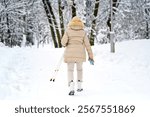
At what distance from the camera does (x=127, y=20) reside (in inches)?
1460

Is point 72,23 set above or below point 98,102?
above

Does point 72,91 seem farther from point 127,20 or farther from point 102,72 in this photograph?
point 127,20

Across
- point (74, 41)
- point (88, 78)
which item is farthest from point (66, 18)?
point (74, 41)

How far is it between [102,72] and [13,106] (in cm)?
544

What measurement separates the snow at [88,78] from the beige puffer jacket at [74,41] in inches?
39.6

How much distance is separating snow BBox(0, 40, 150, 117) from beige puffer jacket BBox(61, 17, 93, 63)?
1.01m

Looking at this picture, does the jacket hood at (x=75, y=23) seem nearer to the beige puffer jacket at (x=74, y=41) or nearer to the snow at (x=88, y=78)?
the beige puffer jacket at (x=74, y=41)

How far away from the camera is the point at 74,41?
10.9 meters

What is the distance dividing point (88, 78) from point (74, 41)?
266 centimetres

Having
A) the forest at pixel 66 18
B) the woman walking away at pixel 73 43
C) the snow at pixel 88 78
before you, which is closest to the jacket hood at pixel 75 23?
the woman walking away at pixel 73 43

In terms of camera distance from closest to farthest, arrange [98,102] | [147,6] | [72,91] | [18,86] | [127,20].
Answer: [98,102], [72,91], [18,86], [147,6], [127,20]

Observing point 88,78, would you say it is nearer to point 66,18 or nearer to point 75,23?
point 75,23

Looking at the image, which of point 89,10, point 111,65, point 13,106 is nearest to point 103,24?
point 89,10

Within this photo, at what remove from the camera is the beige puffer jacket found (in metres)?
10.8
